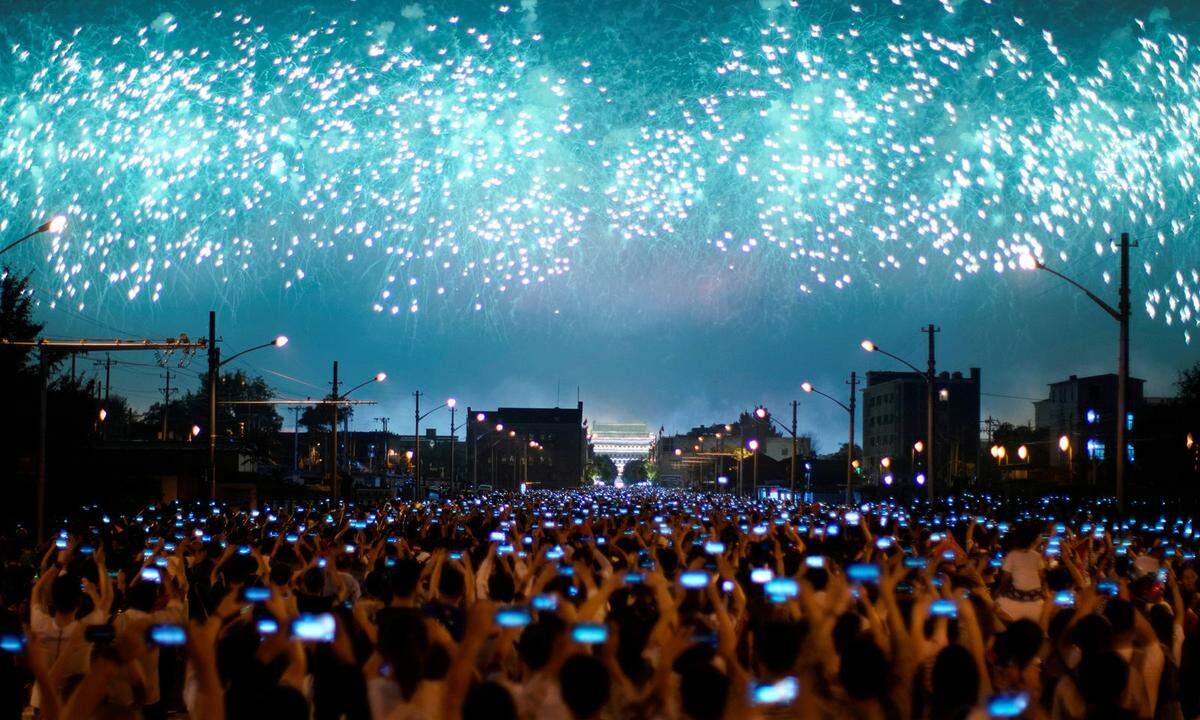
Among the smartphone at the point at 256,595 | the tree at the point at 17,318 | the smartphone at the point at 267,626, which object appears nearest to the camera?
the smartphone at the point at 267,626

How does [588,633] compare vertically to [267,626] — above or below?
above

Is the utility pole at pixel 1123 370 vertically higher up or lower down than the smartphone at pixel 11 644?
higher up

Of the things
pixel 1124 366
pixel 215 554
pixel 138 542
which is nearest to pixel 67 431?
pixel 138 542

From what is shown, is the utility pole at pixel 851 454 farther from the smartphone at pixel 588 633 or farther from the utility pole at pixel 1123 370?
the smartphone at pixel 588 633

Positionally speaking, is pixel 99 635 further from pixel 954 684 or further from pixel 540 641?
pixel 954 684

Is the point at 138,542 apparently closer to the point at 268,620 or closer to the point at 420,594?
the point at 420,594

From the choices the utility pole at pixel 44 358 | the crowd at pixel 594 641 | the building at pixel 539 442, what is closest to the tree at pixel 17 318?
the utility pole at pixel 44 358

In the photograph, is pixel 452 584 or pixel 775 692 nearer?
pixel 775 692

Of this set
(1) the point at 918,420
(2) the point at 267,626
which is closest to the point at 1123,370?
(2) the point at 267,626
